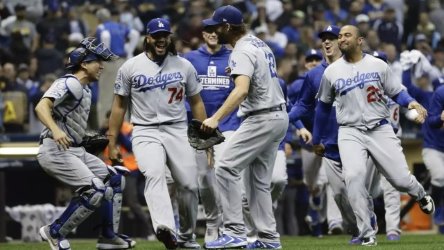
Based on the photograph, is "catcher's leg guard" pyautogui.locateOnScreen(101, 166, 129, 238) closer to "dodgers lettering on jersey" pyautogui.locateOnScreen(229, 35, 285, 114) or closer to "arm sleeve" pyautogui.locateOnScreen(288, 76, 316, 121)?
"dodgers lettering on jersey" pyautogui.locateOnScreen(229, 35, 285, 114)

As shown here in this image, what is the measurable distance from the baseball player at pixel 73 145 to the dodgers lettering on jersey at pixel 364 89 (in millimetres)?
2448

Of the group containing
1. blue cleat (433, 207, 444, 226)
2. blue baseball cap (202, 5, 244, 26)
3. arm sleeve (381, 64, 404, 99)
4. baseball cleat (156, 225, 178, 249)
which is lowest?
blue cleat (433, 207, 444, 226)

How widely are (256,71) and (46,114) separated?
2036mm

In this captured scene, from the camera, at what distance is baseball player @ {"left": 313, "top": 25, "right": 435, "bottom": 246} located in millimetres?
13297

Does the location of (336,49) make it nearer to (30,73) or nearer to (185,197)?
(185,197)

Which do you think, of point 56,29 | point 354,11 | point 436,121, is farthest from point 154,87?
point 354,11

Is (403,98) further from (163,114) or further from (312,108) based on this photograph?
(163,114)

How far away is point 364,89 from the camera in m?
13.4

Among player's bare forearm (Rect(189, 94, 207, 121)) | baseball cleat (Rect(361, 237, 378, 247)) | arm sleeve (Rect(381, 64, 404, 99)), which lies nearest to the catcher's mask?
player's bare forearm (Rect(189, 94, 207, 121))

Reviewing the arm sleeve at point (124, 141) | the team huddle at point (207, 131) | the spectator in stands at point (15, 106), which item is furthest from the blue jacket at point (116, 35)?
the team huddle at point (207, 131)

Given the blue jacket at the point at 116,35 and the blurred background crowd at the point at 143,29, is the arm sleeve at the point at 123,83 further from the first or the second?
the blue jacket at the point at 116,35

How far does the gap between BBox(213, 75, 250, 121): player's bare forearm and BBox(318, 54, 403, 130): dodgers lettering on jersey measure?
1723 millimetres

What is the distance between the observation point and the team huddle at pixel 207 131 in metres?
12.4

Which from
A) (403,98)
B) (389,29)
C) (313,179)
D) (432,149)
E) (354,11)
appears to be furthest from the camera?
(354,11)
